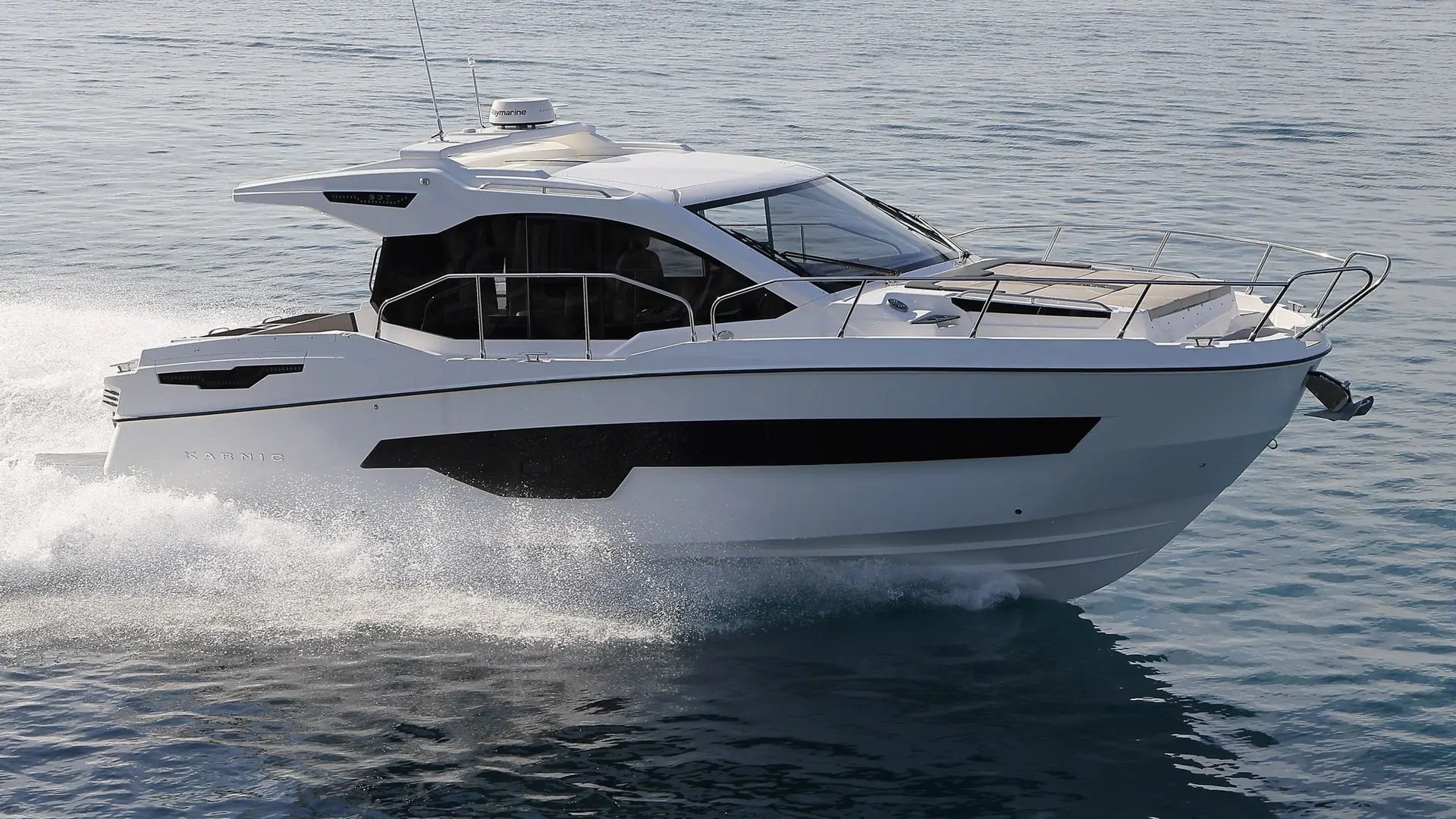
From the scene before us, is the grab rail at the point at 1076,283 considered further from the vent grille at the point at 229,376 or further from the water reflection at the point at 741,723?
the vent grille at the point at 229,376

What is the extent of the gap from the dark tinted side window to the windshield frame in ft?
0.90

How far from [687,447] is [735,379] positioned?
19.4 inches

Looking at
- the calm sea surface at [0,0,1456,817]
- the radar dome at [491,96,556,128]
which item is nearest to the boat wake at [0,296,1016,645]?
the calm sea surface at [0,0,1456,817]

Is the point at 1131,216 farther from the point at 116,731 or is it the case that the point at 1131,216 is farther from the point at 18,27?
the point at 18,27

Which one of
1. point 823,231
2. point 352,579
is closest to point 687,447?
point 823,231

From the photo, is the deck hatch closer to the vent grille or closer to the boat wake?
the boat wake

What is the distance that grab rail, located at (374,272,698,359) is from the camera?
7.93 metres

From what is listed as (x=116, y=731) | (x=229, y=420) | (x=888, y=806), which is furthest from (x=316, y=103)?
(x=888, y=806)

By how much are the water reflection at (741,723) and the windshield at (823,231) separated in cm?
209

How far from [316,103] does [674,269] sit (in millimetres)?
20837

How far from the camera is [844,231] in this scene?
28.2 feet

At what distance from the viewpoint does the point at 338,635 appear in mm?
8523

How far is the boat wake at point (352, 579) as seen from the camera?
8.32 metres

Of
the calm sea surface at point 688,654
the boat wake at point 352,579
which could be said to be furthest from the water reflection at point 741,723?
the boat wake at point 352,579
